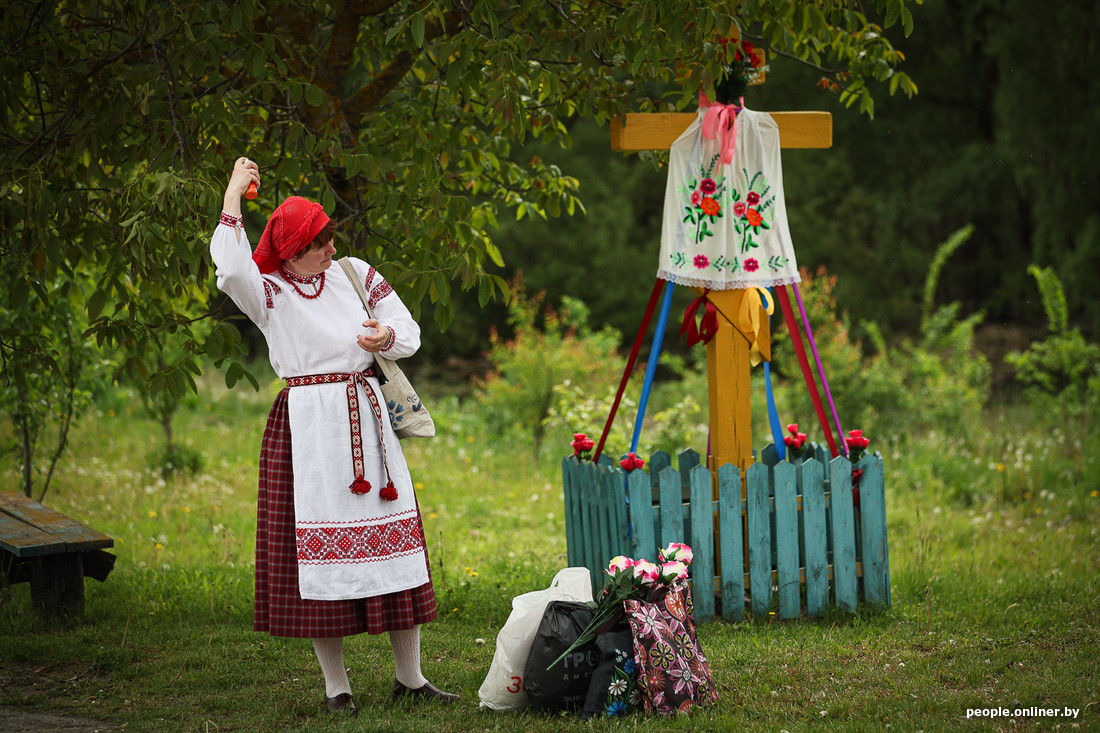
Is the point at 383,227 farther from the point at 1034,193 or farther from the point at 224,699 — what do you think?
the point at 1034,193

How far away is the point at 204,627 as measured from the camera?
16.0 feet

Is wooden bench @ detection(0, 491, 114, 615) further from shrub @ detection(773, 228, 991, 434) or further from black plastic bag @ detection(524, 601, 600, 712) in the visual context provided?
shrub @ detection(773, 228, 991, 434)

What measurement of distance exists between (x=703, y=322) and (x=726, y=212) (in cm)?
52

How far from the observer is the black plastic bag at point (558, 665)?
3.47 m

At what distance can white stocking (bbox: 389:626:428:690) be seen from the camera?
363 cm

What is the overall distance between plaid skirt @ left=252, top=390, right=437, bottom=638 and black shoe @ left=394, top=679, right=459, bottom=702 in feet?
0.96

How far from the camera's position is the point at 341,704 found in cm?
359

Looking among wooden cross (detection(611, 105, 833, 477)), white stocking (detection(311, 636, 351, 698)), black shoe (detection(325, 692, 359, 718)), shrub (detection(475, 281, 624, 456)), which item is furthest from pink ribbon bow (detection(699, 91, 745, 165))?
shrub (detection(475, 281, 624, 456))

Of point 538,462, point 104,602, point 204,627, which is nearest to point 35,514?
point 104,602

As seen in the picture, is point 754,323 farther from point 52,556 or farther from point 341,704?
point 52,556

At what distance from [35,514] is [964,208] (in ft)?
51.9

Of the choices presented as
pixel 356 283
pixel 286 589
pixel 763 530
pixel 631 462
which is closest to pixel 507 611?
pixel 631 462

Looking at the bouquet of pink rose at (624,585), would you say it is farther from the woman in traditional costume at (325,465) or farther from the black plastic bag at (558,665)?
the woman in traditional costume at (325,465)

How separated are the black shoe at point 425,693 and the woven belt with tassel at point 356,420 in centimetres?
74
